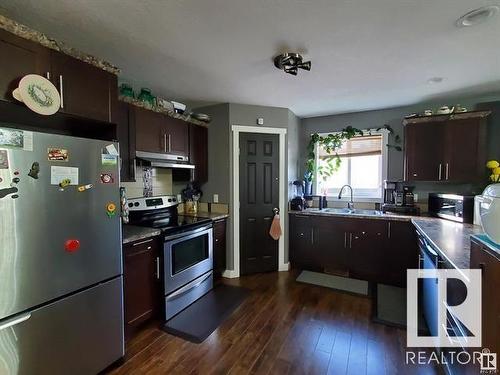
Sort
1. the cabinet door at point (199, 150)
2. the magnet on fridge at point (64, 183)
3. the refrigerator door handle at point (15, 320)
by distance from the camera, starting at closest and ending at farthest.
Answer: the refrigerator door handle at point (15, 320) → the magnet on fridge at point (64, 183) → the cabinet door at point (199, 150)

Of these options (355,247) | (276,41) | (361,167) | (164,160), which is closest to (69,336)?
(164,160)

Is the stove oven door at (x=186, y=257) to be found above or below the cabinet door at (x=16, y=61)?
below

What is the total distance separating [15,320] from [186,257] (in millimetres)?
1414

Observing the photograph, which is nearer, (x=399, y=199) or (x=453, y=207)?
(x=453, y=207)

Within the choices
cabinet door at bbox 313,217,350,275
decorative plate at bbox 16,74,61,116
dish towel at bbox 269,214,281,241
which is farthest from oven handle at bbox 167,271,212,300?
decorative plate at bbox 16,74,61,116

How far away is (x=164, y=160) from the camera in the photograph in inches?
108

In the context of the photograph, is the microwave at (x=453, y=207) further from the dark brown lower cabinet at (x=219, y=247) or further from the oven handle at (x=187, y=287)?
→ the oven handle at (x=187, y=287)

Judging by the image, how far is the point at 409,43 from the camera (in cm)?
182

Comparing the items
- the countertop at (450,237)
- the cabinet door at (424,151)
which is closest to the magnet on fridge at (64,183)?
the countertop at (450,237)

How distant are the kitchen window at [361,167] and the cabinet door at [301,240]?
76 centimetres

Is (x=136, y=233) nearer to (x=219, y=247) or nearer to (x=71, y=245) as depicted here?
(x=71, y=245)

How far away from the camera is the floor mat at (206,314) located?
2145 millimetres

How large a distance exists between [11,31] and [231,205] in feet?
8.30

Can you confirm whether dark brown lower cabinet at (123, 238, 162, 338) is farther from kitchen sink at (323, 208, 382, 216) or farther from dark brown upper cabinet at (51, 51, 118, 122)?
kitchen sink at (323, 208, 382, 216)
